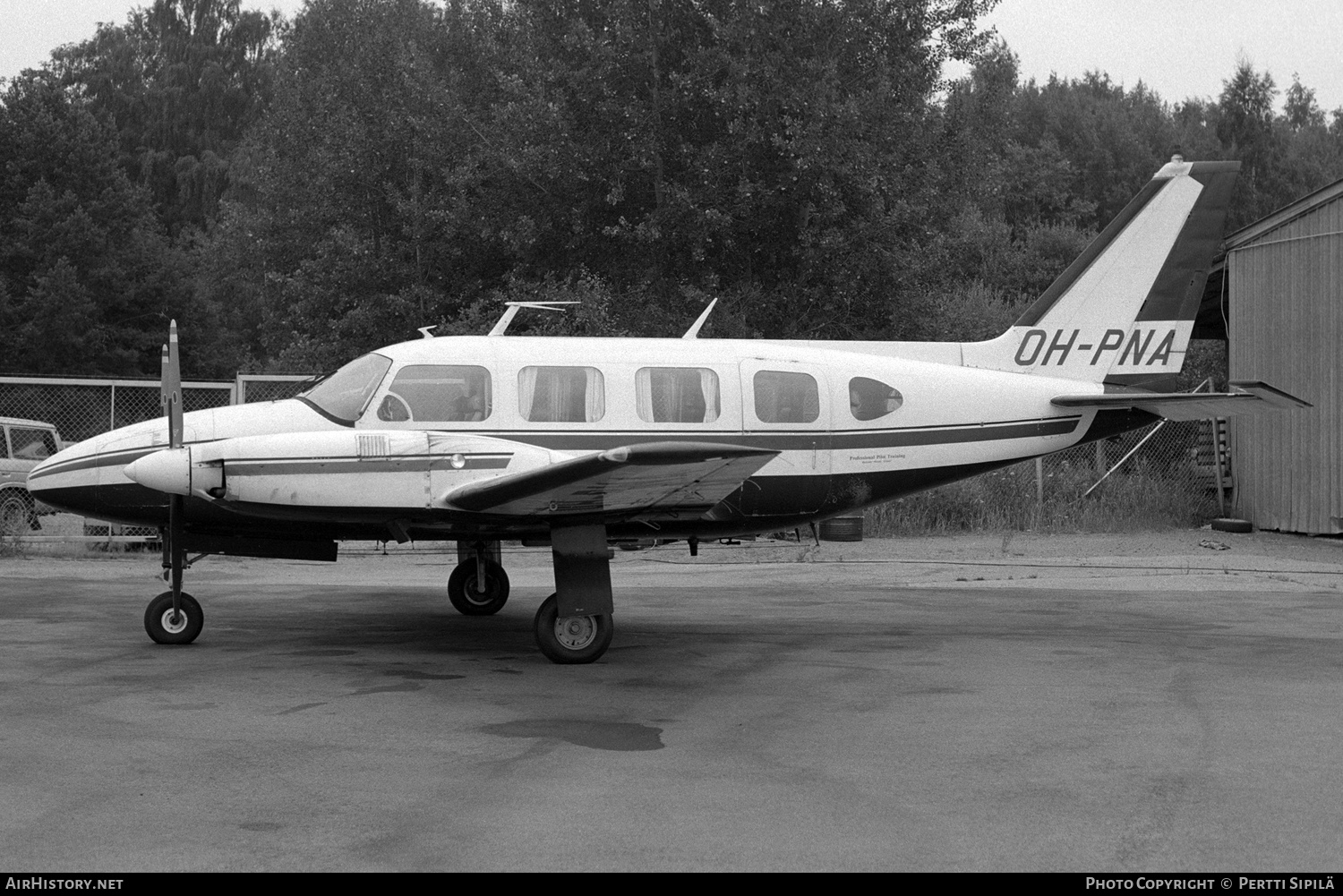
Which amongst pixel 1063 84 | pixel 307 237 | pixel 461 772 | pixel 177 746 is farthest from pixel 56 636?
pixel 1063 84

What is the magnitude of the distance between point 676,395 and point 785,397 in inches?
39.2

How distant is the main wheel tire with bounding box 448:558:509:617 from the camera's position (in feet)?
42.1

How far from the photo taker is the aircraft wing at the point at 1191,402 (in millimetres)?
11812

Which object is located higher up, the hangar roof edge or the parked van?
the hangar roof edge

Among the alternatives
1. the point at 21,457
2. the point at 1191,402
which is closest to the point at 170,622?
the point at 1191,402

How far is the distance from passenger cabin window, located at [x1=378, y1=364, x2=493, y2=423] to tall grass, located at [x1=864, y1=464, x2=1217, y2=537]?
10.5m

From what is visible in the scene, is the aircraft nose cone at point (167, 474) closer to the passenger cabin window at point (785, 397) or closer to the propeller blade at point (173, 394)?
the propeller blade at point (173, 394)

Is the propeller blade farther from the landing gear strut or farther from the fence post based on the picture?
the fence post

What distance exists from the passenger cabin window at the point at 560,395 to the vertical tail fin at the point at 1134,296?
3.90 metres

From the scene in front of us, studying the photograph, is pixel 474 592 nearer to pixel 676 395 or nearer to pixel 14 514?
pixel 676 395

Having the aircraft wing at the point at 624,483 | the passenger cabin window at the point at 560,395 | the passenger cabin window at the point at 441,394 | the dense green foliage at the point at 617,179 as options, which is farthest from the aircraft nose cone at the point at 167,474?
the dense green foliage at the point at 617,179

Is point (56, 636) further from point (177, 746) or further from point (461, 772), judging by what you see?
point (461, 772)

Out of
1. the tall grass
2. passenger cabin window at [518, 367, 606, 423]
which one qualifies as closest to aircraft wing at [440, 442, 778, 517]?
passenger cabin window at [518, 367, 606, 423]

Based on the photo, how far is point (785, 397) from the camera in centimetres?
1137
